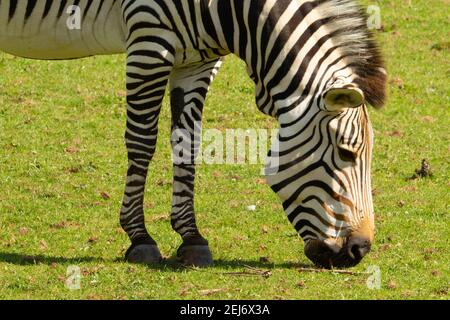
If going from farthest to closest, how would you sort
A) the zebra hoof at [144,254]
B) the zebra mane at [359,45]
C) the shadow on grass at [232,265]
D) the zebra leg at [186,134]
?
1. the zebra leg at [186,134]
2. the zebra hoof at [144,254]
3. the shadow on grass at [232,265]
4. the zebra mane at [359,45]

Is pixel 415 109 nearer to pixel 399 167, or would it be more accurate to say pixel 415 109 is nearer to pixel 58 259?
pixel 399 167

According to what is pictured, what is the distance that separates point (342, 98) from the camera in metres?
9.96

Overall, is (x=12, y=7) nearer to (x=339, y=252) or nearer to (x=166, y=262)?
(x=166, y=262)

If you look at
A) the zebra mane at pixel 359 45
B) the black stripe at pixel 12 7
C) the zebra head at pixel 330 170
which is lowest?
the zebra head at pixel 330 170

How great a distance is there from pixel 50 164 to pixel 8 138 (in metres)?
1.15

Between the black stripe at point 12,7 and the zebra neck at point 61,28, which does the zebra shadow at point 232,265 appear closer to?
the zebra neck at point 61,28

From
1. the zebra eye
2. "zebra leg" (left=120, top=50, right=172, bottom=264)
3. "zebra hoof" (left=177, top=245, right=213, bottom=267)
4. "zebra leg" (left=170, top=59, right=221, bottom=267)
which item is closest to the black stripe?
"zebra leg" (left=120, top=50, right=172, bottom=264)

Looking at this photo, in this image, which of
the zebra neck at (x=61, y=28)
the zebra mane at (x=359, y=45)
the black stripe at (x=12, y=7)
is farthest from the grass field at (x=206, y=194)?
the black stripe at (x=12, y=7)

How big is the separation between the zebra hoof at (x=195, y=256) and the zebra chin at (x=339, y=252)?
3.43 feet

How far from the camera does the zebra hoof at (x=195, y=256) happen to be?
11094mm

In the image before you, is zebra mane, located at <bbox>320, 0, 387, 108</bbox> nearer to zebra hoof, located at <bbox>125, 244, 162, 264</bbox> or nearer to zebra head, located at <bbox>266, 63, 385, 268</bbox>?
zebra head, located at <bbox>266, 63, 385, 268</bbox>

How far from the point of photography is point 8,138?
51.6 ft

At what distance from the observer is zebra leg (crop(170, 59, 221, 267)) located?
452 inches

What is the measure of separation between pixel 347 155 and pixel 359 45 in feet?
3.16
